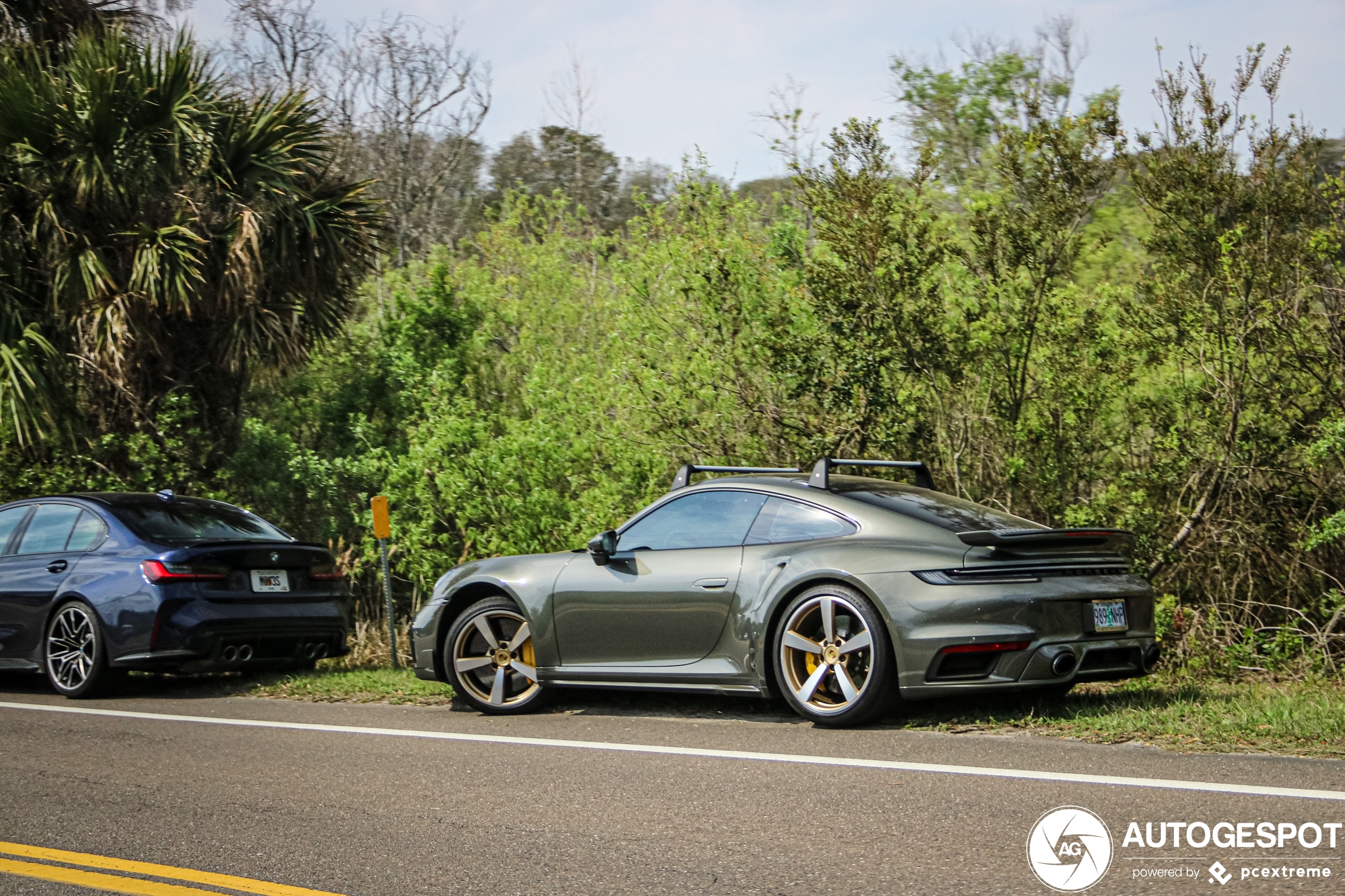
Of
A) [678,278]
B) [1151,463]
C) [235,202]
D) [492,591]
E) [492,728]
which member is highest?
[235,202]

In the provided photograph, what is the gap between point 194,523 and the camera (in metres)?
10.3

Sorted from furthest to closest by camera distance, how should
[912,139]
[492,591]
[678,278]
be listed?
[912,139]
[678,278]
[492,591]

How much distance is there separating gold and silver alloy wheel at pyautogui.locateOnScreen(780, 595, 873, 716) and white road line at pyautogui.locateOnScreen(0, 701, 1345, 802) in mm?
699

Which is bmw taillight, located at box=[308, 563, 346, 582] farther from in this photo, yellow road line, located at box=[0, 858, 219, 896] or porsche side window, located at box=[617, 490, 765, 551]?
yellow road line, located at box=[0, 858, 219, 896]

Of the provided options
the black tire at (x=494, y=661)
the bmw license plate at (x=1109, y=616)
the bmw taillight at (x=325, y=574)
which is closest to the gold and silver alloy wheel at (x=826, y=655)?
the bmw license plate at (x=1109, y=616)

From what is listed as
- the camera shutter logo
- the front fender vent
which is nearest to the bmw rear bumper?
the front fender vent

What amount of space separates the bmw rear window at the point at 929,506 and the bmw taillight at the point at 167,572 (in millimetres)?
4807

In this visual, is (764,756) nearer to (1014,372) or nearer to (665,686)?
(665,686)

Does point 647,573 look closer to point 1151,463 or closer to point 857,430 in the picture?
point 857,430

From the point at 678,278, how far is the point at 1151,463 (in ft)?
13.8

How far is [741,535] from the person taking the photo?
24.4 ft

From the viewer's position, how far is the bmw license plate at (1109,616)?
671 cm

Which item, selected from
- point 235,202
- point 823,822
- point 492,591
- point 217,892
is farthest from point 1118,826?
point 235,202

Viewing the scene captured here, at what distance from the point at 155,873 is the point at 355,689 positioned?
495 centimetres
